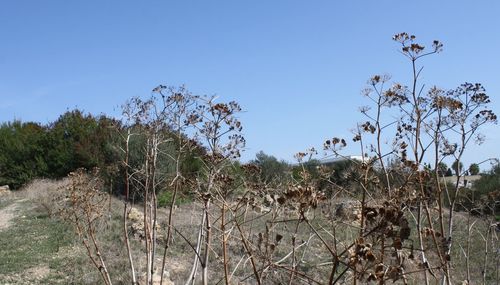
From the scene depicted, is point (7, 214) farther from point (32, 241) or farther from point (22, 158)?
point (22, 158)

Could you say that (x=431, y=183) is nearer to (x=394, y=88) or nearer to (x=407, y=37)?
(x=394, y=88)

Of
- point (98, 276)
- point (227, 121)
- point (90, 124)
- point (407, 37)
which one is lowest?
point (98, 276)

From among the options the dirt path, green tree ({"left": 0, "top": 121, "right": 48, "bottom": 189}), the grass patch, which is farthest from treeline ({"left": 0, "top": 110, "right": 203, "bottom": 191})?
the grass patch

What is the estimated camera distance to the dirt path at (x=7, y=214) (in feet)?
38.7

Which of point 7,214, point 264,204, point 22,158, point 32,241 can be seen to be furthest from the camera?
point 22,158

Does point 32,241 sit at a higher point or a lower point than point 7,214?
lower

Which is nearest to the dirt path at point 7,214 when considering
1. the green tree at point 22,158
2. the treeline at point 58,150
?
the treeline at point 58,150

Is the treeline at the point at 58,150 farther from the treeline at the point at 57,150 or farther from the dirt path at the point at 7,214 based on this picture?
the dirt path at the point at 7,214

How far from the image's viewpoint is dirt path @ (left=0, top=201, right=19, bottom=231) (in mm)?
11809

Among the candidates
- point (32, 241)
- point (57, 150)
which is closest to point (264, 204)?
point (32, 241)

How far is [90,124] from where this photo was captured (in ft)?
65.2

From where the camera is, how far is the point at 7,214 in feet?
42.0

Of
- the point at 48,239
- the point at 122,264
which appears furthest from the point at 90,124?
the point at 122,264

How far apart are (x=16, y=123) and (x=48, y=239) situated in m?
16.5
